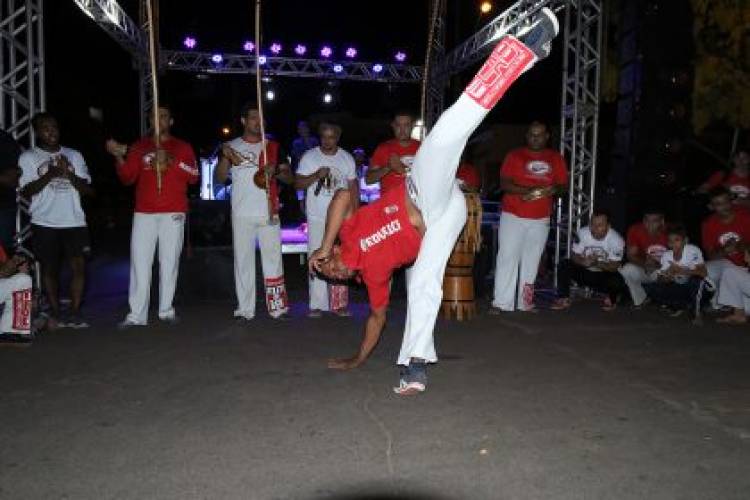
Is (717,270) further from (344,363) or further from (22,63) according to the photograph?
Result: (22,63)

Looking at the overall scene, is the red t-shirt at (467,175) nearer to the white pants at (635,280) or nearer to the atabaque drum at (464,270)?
the atabaque drum at (464,270)

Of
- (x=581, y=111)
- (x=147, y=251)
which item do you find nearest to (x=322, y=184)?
(x=147, y=251)

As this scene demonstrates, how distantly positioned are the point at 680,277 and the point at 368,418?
4.66m

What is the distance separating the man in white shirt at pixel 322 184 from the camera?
22.2 feet

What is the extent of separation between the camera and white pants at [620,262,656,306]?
7.62 metres

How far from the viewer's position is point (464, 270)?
259 inches

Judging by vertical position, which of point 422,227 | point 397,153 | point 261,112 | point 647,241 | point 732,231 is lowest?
point 647,241

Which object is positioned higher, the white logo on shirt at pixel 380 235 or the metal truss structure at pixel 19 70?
the metal truss structure at pixel 19 70

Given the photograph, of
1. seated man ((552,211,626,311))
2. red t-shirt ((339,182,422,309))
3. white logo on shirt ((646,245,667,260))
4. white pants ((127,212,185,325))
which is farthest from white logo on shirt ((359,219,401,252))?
white logo on shirt ((646,245,667,260))

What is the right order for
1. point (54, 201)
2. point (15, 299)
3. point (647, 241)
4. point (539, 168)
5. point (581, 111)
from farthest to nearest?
point (581, 111) < point (647, 241) < point (539, 168) < point (54, 201) < point (15, 299)

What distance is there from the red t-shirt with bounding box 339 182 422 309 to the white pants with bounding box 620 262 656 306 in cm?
412

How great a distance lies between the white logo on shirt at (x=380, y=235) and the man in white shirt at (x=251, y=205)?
2.42m

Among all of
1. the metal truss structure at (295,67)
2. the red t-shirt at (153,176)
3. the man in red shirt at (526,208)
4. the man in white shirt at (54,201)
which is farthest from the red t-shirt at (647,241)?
the metal truss structure at (295,67)

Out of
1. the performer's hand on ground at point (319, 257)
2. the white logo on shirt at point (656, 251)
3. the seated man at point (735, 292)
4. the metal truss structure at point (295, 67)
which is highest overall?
the metal truss structure at point (295, 67)
